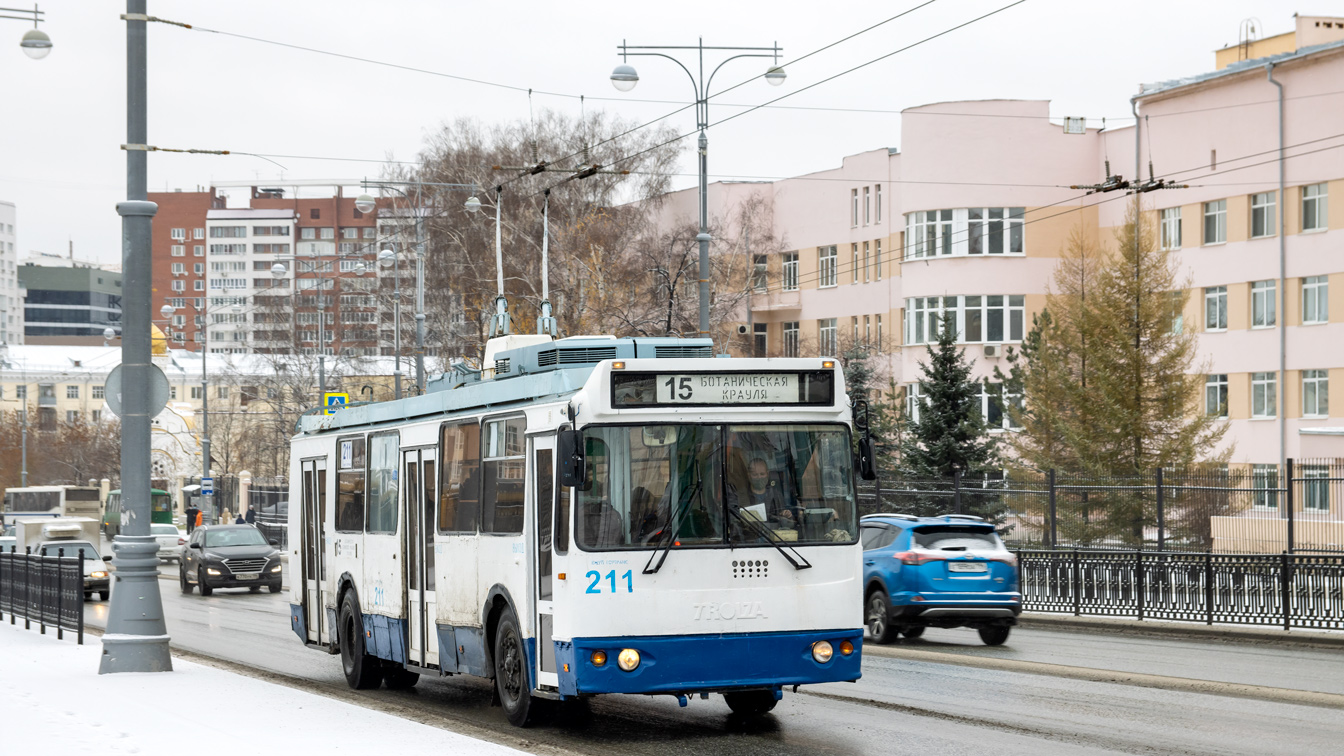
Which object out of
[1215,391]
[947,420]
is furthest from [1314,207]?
[947,420]

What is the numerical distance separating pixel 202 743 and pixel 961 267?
5149 centimetres

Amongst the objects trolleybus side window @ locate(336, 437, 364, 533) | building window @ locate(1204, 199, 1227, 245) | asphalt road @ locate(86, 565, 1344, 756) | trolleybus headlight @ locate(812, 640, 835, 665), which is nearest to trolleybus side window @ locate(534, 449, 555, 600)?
asphalt road @ locate(86, 565, 1344, 756)

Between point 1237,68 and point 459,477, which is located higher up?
point 1237,68

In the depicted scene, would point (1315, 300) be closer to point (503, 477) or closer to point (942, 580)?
point (942, 580)

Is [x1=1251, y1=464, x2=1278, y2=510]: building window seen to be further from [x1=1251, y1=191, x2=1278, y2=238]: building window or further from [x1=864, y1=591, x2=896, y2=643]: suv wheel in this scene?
[x1=1251, y1=191, x2=1278, y2=238]: building window

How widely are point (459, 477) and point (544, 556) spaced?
2215 millimetres

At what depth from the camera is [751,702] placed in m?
12.9

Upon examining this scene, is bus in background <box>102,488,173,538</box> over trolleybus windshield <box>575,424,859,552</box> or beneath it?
beneath

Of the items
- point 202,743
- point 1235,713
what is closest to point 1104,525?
point 1235,713

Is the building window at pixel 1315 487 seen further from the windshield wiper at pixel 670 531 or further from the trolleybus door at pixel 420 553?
the windshield wiper at pixel 670 531

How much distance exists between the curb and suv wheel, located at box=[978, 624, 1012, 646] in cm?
310

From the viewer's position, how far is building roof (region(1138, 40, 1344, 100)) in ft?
159

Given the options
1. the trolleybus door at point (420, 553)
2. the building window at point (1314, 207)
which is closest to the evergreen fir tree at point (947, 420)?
the building window at point (1314, 207)

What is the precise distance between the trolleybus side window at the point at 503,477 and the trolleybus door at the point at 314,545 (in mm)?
5204
